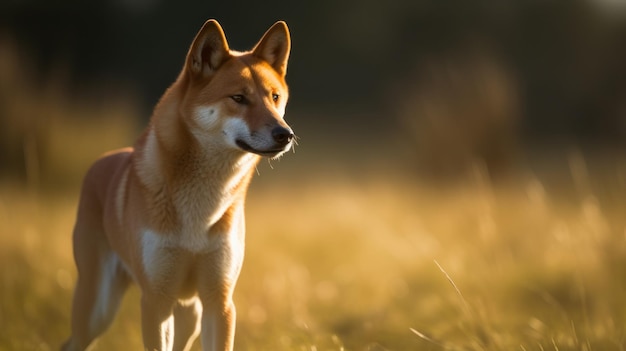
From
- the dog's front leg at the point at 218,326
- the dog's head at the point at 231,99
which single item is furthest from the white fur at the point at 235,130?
the dog's front leg at the point at 218,326

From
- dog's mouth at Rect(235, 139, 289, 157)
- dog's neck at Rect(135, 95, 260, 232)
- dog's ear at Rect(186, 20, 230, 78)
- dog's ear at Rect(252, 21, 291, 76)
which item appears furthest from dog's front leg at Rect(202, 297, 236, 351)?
Result: dog's ear at Rect(252, 21, 291, 76)

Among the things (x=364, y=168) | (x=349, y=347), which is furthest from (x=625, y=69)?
(x=349, y=347)

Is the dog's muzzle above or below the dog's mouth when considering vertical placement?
above

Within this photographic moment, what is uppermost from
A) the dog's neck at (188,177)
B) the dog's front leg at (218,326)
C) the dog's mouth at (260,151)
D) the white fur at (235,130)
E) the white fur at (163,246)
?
the white fur at (235,130)

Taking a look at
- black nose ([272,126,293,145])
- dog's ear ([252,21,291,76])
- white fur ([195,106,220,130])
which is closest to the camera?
black nose ([272,126,293,145])

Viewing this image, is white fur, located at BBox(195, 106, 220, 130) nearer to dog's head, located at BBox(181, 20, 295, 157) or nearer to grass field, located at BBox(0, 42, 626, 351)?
dog's head, located at BBox(181, 20, 295, 157)

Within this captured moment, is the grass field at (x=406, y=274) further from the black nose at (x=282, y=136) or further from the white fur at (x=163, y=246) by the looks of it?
the black nose at (x=282, y=136)

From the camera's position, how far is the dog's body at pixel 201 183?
3500 mm

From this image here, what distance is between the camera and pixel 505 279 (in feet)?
20.1

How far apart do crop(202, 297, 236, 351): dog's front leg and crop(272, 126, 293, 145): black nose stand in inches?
31.8

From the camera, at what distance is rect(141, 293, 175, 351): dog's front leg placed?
3.53m

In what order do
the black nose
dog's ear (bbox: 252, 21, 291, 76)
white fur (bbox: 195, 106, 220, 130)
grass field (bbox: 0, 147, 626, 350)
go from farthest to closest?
grass field (bbox: 0, 147, 626, 350) → dog's ear (bbox: 252, 21, 291, 76) → white fur (bbox: 195, 106, 220, 130) → the black nose

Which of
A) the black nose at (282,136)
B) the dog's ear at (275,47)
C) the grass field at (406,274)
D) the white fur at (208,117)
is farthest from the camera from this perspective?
the grass field at (406,274)

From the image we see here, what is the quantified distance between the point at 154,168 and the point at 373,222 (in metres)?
5.48
